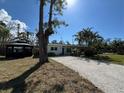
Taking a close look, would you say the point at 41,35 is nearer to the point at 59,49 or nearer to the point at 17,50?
the point at 17,50

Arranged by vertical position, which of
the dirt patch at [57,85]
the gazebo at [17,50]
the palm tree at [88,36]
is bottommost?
the dirt patch at [57,85]

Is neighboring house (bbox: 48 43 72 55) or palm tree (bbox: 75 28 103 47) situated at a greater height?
palm tree (bbox: 75 28 103 47)

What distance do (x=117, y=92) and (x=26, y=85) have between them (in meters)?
4.95

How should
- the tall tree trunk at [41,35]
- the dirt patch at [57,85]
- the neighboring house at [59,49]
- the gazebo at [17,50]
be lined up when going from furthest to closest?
the neighboring house at [59,49] → the gazebo at [17,50] → the tall tree trunk at [41,35] → the dirt patch at [57,85]

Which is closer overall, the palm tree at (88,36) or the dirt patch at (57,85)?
the dirt patch at (57,85)

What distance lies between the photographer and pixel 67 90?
9188 mm

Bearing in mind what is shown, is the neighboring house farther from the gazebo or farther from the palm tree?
the gazebo

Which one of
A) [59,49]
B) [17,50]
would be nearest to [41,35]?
[17,50]

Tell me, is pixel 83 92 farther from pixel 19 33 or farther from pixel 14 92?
pixel 19 33

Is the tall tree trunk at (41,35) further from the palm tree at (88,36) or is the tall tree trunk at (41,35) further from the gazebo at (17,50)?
the palm tree at (88,36)

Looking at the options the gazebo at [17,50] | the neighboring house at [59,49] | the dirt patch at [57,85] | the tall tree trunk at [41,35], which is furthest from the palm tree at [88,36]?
the dirt patch at [57,85]

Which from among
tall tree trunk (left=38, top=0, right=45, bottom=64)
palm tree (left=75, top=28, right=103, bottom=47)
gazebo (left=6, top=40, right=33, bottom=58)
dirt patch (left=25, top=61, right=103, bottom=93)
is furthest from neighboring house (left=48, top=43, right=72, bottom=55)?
dirt patch (left=25, top=61, right=103, bottom=93)

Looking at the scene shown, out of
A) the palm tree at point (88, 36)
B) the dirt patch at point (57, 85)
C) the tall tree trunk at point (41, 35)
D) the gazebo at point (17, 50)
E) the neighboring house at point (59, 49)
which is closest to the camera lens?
the dirt patch at point (57, 85)

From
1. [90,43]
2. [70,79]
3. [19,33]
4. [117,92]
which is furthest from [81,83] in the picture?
[19,33]
